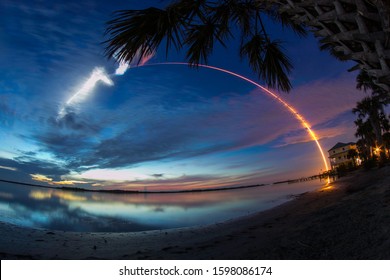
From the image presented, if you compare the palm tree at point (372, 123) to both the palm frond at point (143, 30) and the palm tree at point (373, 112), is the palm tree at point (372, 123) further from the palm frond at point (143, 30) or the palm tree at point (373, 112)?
the palm frond at point (143, 30)

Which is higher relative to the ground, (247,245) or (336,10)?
(336,10)

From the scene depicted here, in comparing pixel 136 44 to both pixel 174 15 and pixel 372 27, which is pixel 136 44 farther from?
pixel 372 27

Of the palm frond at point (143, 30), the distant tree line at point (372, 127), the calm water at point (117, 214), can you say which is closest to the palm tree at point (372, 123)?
the distant tree line at point (372, 127)

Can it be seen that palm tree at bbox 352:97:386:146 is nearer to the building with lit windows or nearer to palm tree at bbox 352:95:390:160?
palm tree at bbox 352:95:390:160

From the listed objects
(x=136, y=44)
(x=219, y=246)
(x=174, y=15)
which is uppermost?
(x=174, y=15)

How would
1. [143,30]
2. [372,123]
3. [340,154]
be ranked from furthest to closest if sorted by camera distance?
[340,154] → [372,123] → [143,30]

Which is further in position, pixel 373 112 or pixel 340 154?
pixel 340 154

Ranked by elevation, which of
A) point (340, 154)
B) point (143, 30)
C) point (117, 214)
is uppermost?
point (143, 30)

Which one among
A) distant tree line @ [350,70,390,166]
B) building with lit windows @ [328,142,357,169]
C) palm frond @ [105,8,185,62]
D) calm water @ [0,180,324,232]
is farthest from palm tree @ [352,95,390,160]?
building with lit windows @ [328,142,357,169]

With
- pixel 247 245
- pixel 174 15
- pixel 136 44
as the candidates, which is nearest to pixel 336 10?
pixel 174 15

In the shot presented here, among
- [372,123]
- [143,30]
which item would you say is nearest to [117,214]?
[143,30]

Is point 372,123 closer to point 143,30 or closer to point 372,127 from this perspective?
point 372,127
